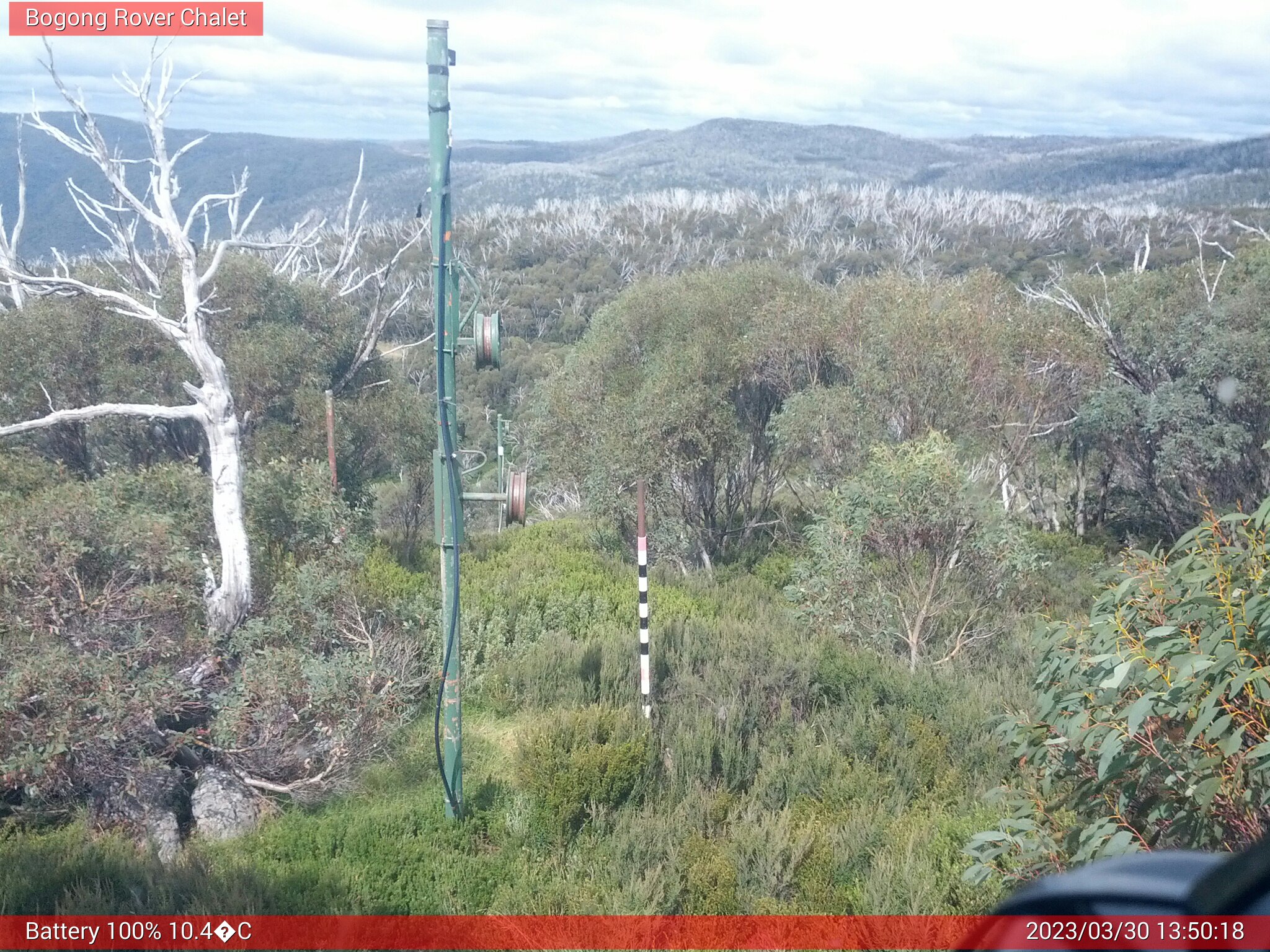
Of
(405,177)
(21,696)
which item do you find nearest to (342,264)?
(21,696)

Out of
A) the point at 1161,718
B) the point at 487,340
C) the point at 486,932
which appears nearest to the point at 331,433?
the point at 487,340

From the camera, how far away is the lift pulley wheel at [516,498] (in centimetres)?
600

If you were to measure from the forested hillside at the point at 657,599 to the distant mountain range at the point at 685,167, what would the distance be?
55.2 metres

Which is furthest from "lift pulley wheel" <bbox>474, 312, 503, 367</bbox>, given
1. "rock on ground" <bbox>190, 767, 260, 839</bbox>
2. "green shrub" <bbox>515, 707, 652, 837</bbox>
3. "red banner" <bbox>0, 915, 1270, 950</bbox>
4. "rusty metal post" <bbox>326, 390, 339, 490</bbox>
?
"rusty metal post" <bbox>326, 390, 339, 490</bbox>

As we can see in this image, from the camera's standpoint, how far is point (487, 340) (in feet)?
19.1

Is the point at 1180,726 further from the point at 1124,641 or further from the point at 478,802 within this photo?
the point at 478,802

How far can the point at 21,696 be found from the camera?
244 inches

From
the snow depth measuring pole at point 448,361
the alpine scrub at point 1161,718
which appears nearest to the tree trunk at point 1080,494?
the snow depth measuring pole at point 448,361

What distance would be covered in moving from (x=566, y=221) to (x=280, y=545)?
229 feet

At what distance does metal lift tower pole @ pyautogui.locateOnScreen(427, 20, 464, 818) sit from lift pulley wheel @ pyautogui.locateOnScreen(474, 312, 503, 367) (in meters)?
0.14

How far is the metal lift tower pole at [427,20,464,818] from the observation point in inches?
218

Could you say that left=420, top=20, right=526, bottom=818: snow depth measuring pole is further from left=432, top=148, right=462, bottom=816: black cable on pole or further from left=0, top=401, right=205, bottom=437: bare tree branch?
left=0, top=401, right=205, bottom=437: bare tree branch

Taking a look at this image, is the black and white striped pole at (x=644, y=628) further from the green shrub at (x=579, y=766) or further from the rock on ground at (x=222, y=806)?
the rock on ground at (x=222, y=806)

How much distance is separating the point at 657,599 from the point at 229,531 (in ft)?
17.5
